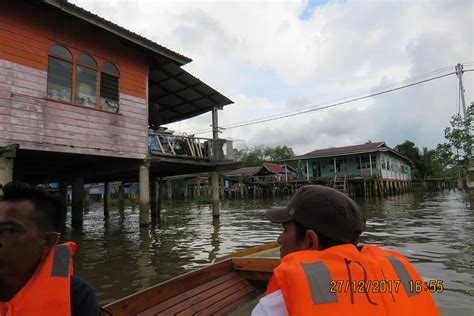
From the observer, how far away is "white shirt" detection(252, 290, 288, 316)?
1429 mm

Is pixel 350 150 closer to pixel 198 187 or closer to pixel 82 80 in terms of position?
pixel 198 187

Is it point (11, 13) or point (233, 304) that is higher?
point (11, 13)

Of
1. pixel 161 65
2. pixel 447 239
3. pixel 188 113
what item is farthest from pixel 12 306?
pixel 188 113

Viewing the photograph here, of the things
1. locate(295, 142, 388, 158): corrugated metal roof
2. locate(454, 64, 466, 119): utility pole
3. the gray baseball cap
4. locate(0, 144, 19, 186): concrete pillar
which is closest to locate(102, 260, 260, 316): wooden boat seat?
the gray baseball cap

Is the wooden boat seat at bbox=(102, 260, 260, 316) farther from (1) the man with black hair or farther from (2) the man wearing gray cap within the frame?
(2) the man wearing gray cap

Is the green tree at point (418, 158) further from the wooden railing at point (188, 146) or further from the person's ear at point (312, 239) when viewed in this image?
the person's ear at point (312, 239)

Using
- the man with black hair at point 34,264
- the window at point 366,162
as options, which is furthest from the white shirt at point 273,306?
the window at point 366,162

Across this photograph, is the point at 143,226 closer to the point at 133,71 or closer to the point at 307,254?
the point at 133,71

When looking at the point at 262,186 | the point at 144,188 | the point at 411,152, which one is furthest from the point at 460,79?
the point at 411,152

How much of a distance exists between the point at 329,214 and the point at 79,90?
1002 centimetres

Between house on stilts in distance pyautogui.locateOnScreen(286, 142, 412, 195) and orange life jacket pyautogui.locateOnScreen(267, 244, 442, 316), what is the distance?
106 ft

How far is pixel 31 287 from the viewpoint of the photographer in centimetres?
153

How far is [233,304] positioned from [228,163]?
35.0ft

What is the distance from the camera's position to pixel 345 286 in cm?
142
